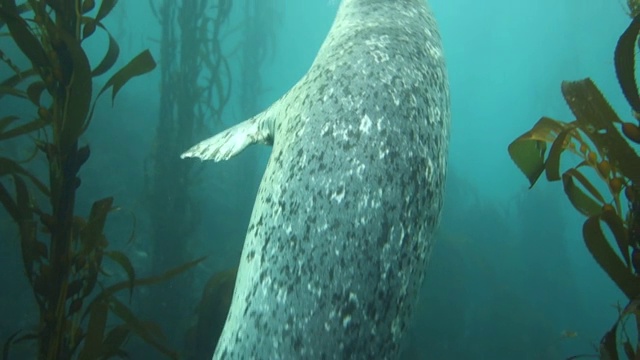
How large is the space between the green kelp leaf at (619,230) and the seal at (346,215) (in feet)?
2.13

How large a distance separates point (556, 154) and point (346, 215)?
1089 mm

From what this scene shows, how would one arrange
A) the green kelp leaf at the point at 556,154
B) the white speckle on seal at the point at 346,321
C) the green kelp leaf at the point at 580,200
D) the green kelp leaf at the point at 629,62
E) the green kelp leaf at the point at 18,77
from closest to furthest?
the white speckle on seal at the point at 346,321 < the green kelp leaf at the point at 629,62 < the green kelp leaf at the point at 556,154 < the green kelp leaf at the point at 580,200 < the green kelp leaf at the point at 18,77

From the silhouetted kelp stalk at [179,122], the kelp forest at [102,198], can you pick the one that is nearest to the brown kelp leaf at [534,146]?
the kelp forest at [102,198]

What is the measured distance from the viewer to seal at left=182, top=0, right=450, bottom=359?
4.62 ft

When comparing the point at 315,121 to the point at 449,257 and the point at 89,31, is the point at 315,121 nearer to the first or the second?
the point at 89,31

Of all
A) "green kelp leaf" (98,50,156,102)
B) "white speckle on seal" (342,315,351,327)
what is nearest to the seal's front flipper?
"green kelp leaf" (98,50,156,102)

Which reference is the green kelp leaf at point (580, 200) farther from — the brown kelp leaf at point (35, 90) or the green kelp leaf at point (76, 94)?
the brown kelp leaf at point (35, 90)

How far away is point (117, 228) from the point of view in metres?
9.57

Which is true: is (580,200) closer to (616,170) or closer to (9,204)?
(616,170)

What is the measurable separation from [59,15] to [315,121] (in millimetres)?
1356

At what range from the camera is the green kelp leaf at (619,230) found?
1675mm

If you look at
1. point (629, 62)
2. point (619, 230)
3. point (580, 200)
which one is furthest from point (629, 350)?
point (629, 62)

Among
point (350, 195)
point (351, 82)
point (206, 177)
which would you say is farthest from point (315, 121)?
point (206, 177)

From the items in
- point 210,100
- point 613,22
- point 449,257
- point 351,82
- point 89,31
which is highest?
point 613,22
